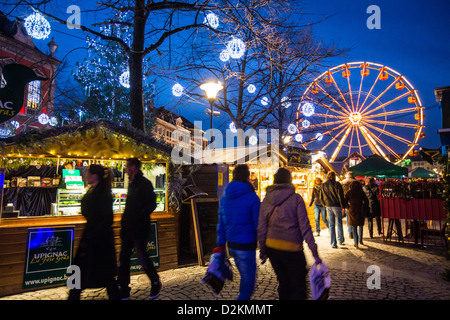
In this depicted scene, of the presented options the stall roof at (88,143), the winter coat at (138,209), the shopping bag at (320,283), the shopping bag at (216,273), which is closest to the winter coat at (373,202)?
the stall roof at (88,143)

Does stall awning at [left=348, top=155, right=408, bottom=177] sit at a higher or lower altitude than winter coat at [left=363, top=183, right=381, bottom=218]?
higher

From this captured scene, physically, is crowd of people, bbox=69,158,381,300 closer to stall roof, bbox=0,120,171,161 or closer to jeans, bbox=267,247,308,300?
jeans, bbox=267,247,308,300

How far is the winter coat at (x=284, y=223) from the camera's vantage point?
10.3 feet

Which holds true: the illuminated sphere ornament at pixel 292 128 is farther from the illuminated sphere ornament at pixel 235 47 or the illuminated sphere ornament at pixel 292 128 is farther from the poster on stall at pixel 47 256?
the poster on stall at pixel 47 256

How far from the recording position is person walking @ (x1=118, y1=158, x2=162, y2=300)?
4.06 m

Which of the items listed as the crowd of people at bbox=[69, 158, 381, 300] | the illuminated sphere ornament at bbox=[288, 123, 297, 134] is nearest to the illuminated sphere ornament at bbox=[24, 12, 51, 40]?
the crowd of people at bbox=[69, 158, 381, 300]

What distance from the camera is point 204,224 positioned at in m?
6.68

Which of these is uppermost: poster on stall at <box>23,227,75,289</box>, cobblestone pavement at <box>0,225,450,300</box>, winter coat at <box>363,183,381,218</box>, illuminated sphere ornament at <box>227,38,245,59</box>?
illuminated sphere ornament at <box>227,38,245,59</box>

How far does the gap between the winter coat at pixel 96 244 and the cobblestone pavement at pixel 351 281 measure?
38.4 inches

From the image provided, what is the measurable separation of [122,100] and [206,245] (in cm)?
1762

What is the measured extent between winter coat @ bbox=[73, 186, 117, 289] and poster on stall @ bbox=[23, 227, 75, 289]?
178cm

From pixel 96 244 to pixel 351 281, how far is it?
408 centimetres
